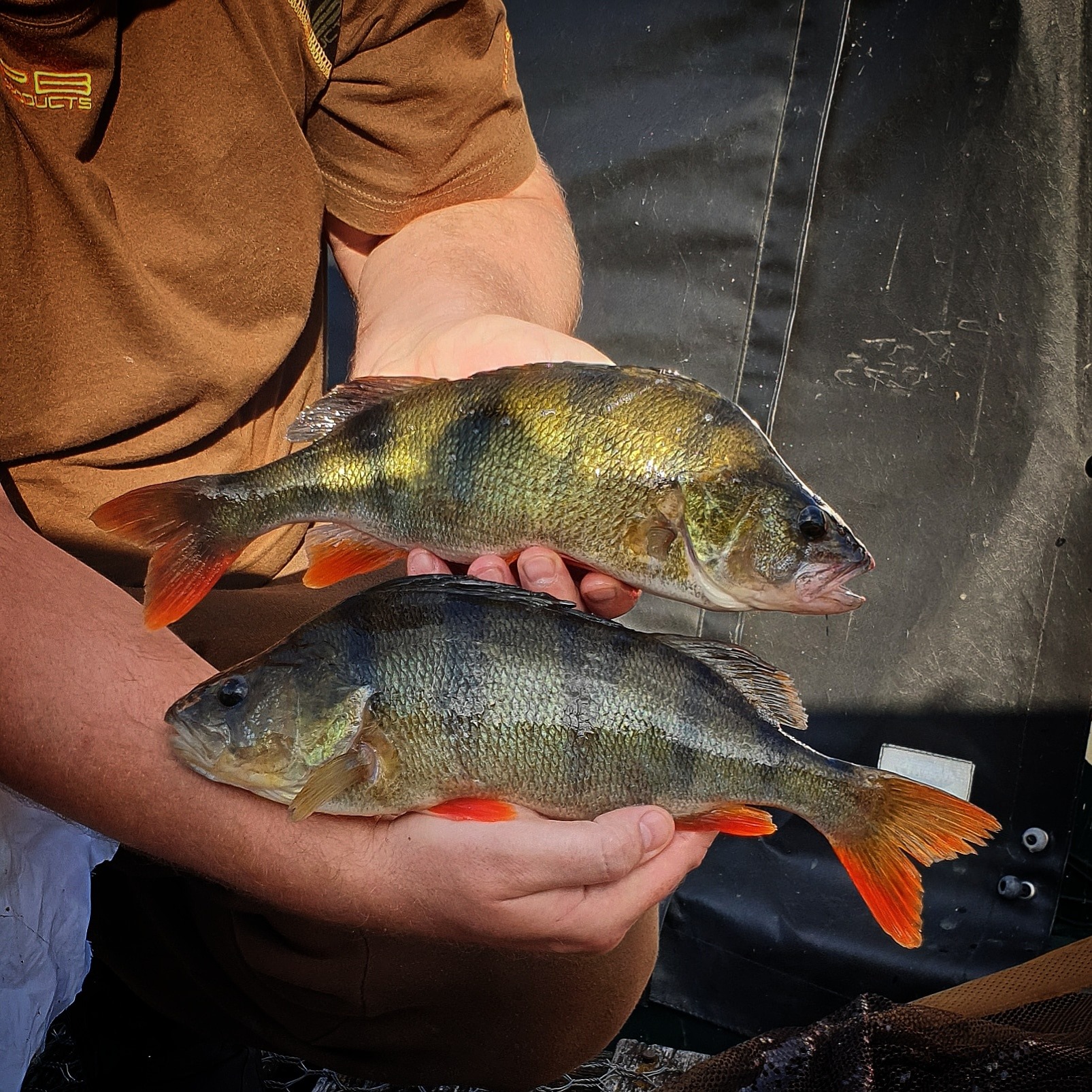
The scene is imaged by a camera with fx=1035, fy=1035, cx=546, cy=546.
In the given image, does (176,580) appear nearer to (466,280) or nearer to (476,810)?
(476,810)

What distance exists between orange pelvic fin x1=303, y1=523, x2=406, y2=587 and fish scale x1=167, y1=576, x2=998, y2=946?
0.85ft

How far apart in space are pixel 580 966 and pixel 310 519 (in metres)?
1.07

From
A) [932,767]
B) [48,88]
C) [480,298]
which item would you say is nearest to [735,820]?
[480,298]

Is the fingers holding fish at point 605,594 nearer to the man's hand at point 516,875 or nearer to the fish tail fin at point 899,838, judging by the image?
the man's hand at point 516,875

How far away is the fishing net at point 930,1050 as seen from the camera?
1.56 metres

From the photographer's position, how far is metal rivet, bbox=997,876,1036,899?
2.76 m

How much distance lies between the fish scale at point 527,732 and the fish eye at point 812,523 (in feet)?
0.89

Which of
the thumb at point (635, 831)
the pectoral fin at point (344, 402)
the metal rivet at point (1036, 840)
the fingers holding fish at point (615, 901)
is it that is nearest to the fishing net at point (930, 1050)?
the fingers holding fish at point (615, 901)

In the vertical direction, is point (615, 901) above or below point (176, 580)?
below

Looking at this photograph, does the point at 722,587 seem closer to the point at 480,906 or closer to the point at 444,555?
the point at 444,555

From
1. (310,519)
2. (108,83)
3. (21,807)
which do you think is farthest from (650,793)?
(108,83)

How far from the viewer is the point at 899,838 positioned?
1.53 meters

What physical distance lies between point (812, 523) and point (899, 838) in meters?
0.48

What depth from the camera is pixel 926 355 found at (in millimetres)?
3000
